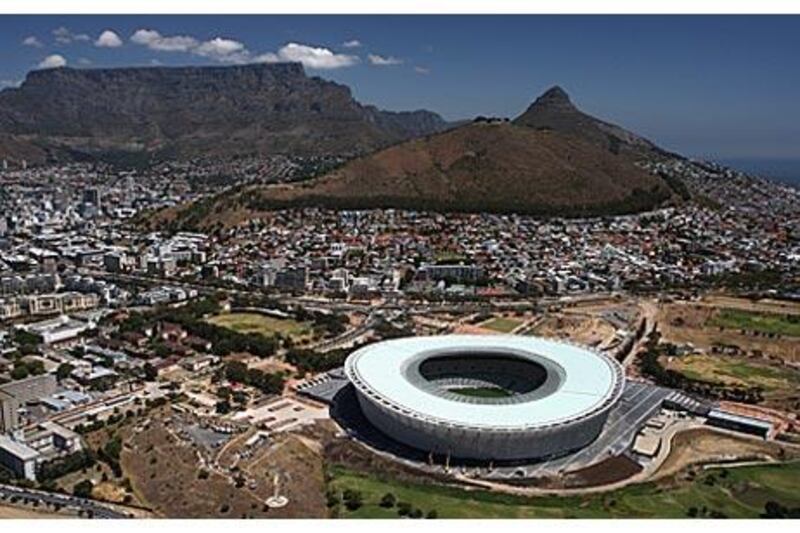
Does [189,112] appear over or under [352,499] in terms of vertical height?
over

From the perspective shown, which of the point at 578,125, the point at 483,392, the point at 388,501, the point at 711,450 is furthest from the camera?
the point at 578,125

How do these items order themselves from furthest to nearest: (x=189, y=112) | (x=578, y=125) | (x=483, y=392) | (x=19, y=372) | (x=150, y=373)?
(x=189, y=112), (x=578, y=125), (x=150, y=373), (x=19, y=372), (x=483, y=392)

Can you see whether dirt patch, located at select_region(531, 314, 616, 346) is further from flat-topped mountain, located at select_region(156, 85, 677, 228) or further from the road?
flat-topped mountain, located at select_region(156, 85, 677, 228)

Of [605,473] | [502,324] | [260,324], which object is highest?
[260,324]

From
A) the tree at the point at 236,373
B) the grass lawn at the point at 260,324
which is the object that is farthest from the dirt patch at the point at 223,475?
the grass lawn at the point at 260,324

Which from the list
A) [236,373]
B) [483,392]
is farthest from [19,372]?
[483,392]

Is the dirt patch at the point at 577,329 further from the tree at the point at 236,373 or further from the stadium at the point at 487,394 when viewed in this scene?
the tree at the point at 236,373

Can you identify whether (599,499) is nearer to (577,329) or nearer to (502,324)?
(577,329)
